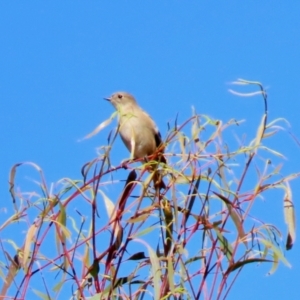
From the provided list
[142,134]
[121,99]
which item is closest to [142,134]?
[142,134]

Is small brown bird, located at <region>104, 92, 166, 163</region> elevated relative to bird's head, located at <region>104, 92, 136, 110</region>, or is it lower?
lower

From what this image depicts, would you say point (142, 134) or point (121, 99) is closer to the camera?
point (142, 134)

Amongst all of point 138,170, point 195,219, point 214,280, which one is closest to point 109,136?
point 138,170

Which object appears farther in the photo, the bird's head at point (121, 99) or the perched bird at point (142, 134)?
the bird's head at point (121, 99)

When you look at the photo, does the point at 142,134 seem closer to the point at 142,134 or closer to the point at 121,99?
the point at 142,134

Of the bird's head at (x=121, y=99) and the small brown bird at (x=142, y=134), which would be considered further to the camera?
the bird's head at (x=121, y=99)

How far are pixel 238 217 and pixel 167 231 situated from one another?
0.60ft

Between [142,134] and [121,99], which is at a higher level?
[121,99]

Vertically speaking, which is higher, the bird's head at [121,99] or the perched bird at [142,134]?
the bird's head at [121,99]

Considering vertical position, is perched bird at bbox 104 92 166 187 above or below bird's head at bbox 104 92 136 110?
below

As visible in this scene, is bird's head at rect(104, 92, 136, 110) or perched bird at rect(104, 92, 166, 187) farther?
bird's head at rect(104, 92, 136, 110)

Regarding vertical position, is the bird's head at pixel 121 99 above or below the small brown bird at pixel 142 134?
above

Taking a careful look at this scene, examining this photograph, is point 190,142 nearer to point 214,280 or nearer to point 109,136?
point 109,136

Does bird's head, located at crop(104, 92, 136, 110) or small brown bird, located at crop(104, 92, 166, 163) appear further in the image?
bird's head, located at crop(104, 92, 136, 110)
